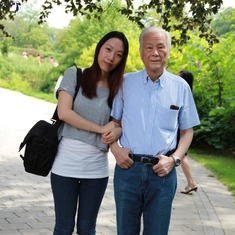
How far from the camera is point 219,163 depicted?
11.2m

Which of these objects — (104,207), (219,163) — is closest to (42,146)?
(104,207)

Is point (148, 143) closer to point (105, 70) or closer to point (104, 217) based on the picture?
point (105, 70)

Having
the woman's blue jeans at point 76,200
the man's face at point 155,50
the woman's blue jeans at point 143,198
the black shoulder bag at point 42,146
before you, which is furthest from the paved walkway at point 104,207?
the man's face at point 155,50

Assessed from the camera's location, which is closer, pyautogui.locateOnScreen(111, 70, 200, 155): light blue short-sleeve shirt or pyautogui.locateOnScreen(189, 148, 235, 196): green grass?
pyautogui.locateOnScreen(111, 70, 200, 155): light blue short-sleeve shirt

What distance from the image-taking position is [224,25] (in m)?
73.1

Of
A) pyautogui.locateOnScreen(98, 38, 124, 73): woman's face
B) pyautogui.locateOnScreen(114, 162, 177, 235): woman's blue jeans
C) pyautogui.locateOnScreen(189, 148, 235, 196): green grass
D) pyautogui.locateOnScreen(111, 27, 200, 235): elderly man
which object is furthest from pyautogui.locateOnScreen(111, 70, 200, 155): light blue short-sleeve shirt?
pyautogui.locateOnScreen(189, 148, 235, 196): green grass

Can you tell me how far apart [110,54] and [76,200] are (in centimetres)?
102

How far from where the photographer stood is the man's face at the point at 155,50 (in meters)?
3.26

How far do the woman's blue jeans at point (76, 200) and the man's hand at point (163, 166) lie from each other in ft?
1.93

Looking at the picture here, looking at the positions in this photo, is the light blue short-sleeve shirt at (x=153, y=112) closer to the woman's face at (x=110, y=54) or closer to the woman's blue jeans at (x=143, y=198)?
the woman's blue jeans at (x=143, y=198)

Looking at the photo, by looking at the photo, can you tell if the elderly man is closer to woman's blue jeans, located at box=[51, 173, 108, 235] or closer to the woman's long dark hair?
the woman's long dark hair

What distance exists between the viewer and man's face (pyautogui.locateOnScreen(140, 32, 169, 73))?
10.7ft

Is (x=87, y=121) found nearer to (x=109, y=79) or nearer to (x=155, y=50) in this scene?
(x=109, y=79)

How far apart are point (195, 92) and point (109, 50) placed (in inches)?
395
